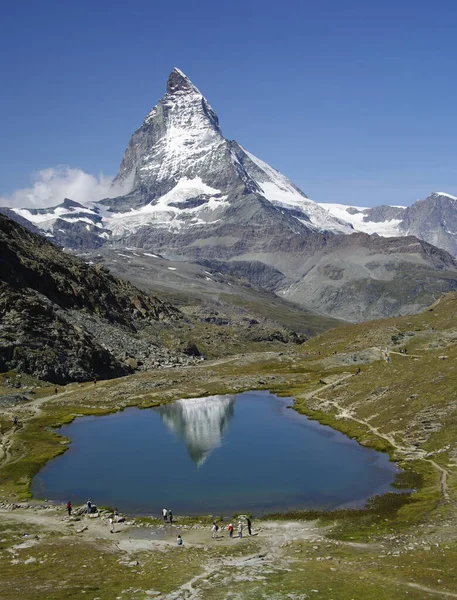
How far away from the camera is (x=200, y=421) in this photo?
461ft

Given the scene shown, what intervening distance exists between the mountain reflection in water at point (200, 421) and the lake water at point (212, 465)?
0.21m

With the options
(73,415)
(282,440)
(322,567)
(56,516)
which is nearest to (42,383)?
(73,415)

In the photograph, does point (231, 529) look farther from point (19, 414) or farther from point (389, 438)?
point (19, 414)

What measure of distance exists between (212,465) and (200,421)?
122 feet

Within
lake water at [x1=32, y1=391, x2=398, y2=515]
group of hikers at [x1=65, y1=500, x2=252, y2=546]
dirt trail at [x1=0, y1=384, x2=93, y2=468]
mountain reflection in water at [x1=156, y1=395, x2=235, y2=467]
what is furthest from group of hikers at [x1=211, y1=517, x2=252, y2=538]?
→ dirt trail at [x1=0, y1=384, x2=93, y2=468]

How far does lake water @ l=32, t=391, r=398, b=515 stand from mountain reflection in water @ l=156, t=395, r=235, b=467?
21 cm

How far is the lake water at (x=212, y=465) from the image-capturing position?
280 ft

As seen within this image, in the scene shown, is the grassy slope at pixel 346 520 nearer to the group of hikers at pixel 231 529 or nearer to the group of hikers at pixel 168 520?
the group of hikers at pixel 231 529

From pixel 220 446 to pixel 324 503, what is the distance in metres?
38.8

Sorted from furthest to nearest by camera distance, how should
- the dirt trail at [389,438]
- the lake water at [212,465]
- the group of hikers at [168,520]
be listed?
the lake water at [212,465]
the dirt trail at [389,438]
the group of hikers at [168,520]

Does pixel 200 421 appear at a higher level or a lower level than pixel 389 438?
higher

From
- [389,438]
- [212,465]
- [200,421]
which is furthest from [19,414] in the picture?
[389,438]

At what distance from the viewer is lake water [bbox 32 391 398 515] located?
3359 inches

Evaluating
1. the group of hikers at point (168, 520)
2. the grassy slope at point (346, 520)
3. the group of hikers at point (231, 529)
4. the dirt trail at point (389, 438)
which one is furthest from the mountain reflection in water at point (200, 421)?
the group of hikers at point (231, 529)
